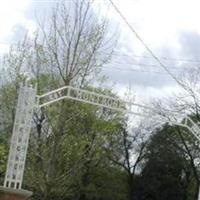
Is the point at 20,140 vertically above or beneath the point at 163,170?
beneath

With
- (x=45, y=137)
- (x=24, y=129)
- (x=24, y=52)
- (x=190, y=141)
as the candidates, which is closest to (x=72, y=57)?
(x=45, y=137)

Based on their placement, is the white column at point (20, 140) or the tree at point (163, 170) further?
the tree at point (163, 170)

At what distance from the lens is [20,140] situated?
47.0 ft

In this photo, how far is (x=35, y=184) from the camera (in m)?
23.4

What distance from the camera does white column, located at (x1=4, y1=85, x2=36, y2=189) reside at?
1404cm

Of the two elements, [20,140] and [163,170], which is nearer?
[20,140]

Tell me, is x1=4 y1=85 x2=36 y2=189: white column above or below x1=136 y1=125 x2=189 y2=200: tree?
below

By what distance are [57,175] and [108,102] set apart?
619 cm

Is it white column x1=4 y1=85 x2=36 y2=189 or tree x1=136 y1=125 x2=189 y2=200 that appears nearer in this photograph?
white column x1=4 y1=85 x2=36 y2=189

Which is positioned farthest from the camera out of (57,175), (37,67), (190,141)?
(190,141)

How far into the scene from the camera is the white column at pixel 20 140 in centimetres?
1404

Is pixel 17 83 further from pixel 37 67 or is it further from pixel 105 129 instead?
pixel 105 129

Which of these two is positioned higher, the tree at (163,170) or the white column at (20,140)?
the tree at (163,170)

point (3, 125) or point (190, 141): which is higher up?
point (190, 141)
